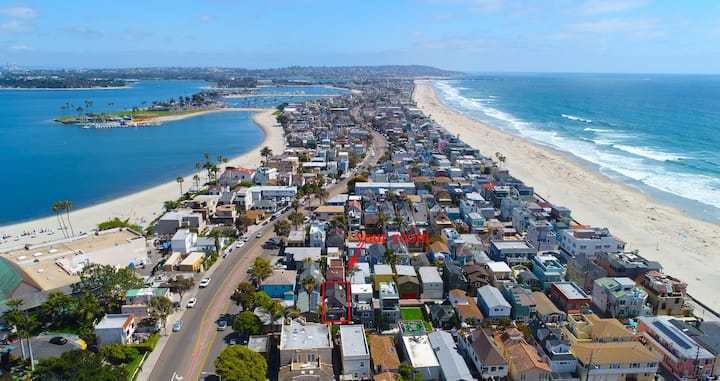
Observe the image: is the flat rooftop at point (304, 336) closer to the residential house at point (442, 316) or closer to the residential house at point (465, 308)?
the residential house at point (442, 316)

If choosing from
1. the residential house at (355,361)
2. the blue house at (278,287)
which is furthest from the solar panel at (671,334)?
the blue house at (278,287)

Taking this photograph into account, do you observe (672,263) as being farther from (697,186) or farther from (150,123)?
(150,123)

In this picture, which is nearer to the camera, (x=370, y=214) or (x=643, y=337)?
(x=643, y=337)

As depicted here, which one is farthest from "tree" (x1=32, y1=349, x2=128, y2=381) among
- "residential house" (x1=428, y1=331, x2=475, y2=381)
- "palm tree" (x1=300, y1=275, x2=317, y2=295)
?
"residential house" (x1=428, y1=331, x2=475, y2=381)

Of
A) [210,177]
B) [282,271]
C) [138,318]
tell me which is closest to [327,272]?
[282,271]

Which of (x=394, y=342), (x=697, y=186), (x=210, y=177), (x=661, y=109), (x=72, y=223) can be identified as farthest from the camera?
(x=661, y=109)

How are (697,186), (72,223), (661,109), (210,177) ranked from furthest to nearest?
1. (661,109)
2. (210,177)
3. (697,186)
4. (72,223)

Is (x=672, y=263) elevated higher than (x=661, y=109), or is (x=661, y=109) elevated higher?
(x=661, y=109)
